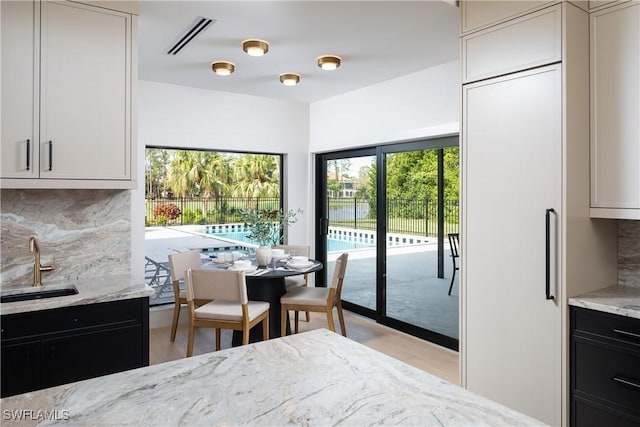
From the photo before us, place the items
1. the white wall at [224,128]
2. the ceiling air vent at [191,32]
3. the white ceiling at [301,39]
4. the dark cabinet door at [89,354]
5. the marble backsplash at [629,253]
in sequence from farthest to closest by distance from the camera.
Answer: the white wall at [224,128]
the ceiling air vent at [191,32]
the white ceiling at [301,39]
the marble backsplash at [629,253]
the dark cabinet door at [89,354]

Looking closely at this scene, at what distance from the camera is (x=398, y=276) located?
468 centimetres

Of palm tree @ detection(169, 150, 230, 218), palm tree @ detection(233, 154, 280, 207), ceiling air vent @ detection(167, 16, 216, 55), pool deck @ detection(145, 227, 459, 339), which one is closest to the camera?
ceiling air vent @ detection(167, 16, 216, 55)

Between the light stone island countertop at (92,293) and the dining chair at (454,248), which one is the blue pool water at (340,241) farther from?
the light stone island countertop at (92,293)

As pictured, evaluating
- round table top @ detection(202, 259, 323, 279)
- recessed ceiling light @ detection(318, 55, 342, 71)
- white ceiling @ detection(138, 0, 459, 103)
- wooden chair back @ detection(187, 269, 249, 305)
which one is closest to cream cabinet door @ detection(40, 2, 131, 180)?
white ceiling @ detection(138, 0, 459, 103)

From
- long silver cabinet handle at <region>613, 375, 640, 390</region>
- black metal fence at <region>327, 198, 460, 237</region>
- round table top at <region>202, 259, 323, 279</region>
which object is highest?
black metal fence at <region>327, 198, 460, 237</region>

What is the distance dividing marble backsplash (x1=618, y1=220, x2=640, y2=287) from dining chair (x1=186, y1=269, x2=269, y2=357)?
2.54 metres

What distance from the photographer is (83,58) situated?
253 centimetres

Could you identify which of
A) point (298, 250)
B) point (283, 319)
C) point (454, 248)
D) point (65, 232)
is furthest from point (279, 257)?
point (65, 232)

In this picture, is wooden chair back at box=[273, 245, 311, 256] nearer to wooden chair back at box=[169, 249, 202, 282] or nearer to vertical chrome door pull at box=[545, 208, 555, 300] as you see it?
wooden chair back at box=[169, 249, 202, 282]

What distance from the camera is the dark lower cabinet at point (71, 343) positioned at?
213 centimetres

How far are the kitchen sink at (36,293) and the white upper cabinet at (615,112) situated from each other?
3.01 metres

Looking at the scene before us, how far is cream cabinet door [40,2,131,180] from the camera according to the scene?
2.44 m

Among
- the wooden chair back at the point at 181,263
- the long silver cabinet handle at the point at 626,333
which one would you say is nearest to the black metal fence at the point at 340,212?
the wooden chair back at the point at 181,263

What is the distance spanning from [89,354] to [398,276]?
3.15 m
